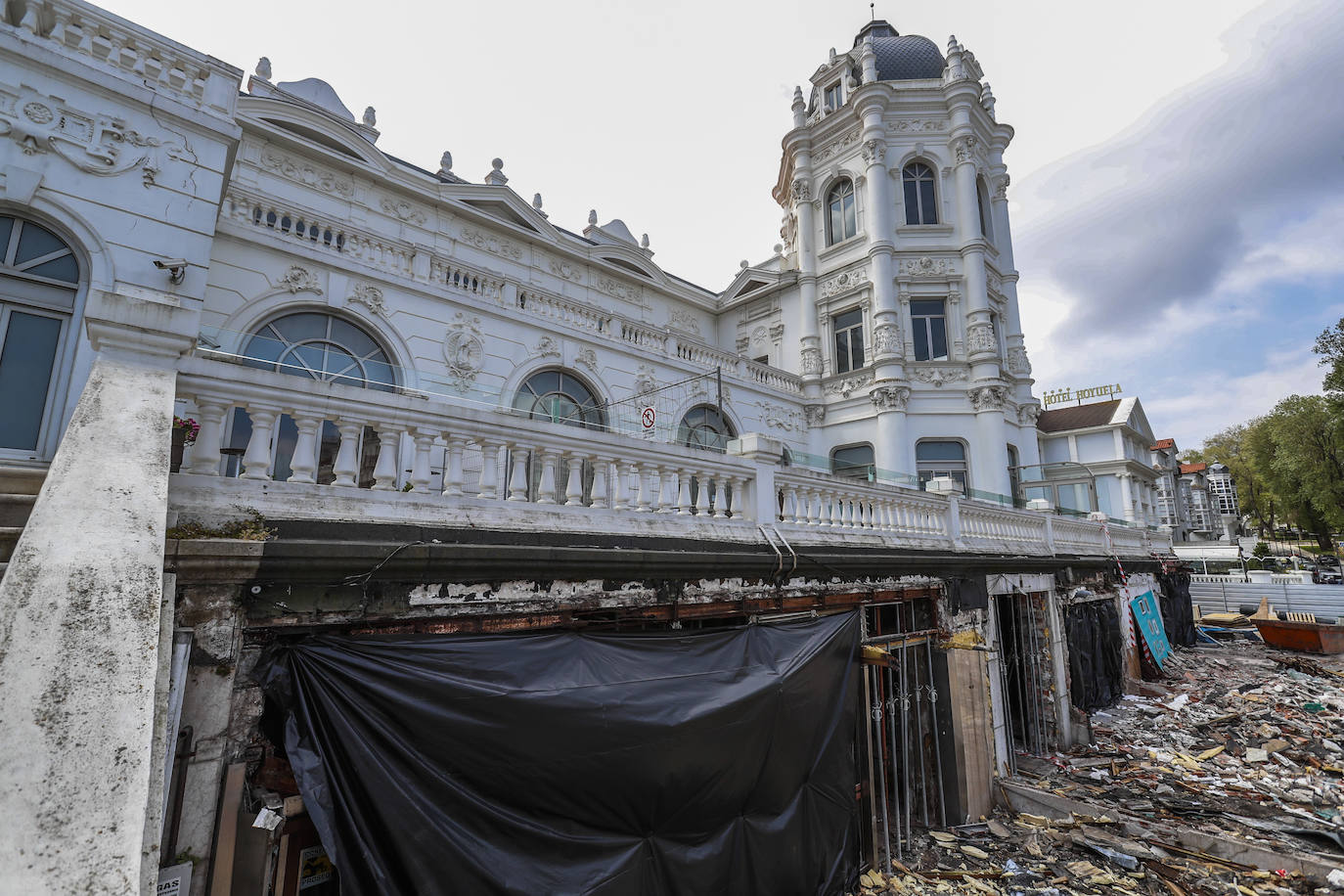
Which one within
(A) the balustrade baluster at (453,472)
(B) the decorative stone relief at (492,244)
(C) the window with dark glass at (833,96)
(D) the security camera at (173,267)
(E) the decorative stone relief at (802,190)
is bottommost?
(A) the balustrade baluster at (453,472)

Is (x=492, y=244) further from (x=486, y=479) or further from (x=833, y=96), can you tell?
(x=833, y=96)

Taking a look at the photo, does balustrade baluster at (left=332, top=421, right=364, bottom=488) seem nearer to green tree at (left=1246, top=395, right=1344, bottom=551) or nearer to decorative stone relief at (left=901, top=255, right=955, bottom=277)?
decorative stone relief at (left=901, top=255, right=955, bottom=277)

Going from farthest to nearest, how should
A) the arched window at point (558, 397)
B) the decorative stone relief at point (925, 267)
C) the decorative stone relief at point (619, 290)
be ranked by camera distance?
the decorative stone relief at point (925, 267) < the decorative stone relief at point (619, 290) < the arched window at point (558, 397)

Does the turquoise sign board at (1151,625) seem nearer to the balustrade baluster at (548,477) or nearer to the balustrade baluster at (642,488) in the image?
the balustrade baluster at (642,488)

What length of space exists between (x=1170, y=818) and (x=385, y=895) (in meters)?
9.03

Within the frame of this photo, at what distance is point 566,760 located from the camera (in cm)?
381

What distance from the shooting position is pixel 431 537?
4.04m

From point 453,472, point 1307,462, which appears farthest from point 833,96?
point 1307,462

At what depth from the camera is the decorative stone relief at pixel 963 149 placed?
18844 mm

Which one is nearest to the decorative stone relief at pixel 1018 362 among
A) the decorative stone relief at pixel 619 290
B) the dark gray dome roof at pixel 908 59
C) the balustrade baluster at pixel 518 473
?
the dark gray dome roof at pixel 908 59

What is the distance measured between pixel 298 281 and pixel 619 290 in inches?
355

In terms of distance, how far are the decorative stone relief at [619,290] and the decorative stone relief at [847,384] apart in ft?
21.1

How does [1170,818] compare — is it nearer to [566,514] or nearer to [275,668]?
[566,514]

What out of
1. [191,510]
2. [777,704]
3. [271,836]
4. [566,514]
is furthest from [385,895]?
[777,704]
